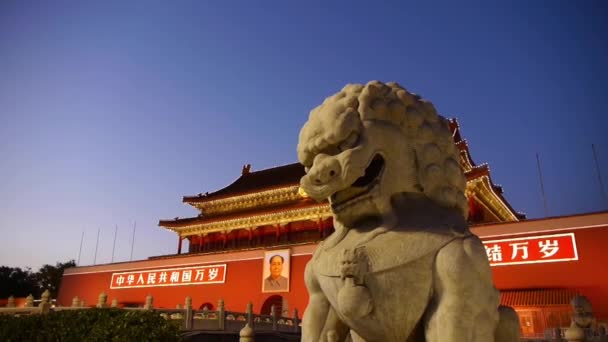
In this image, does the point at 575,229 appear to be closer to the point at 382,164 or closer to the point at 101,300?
the point at 382,164

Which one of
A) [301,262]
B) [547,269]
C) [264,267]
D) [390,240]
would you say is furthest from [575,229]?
[390,240]

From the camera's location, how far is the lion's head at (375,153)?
77.0 inches

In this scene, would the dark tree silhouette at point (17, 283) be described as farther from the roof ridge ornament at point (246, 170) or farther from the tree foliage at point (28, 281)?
the roof ridge ornament at point (246, 170)

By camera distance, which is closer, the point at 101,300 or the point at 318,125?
the point at 318,125

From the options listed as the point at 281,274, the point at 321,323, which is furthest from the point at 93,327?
the point at 281,274

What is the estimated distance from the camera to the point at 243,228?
65.1 feet

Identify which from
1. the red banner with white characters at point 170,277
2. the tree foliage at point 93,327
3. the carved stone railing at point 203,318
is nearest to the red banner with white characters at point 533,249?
the carved stone railing at point 203,318

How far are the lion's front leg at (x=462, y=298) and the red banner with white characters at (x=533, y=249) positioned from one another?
10452 mm

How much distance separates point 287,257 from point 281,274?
63cm

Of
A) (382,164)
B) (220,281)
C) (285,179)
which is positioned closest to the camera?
(382,164)

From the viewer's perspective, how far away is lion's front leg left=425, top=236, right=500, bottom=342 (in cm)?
170

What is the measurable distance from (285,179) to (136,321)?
15965 millimetres

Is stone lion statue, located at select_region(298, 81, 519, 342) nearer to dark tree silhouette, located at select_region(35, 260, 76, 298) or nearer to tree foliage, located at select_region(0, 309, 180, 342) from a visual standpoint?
tree foliage, located at select_region(0, 309, 180, 342)

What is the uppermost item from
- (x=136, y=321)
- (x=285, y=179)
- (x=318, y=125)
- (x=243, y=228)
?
(x=285, y=179)
